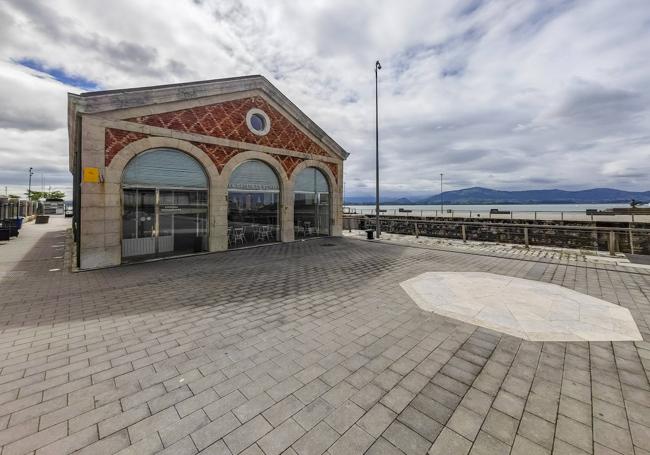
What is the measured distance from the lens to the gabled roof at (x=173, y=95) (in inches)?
358

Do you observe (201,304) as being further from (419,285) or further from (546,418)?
(546,418)

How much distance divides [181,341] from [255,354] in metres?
1.28

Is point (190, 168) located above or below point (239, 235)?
above

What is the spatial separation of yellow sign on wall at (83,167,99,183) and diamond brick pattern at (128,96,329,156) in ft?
7.19

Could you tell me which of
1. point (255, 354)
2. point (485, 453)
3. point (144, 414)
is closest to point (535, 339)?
point (485, 453)

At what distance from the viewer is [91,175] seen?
9.25 m

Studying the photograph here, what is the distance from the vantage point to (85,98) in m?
8.90

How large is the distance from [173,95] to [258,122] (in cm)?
408

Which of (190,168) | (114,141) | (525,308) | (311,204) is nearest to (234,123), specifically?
(190,168)

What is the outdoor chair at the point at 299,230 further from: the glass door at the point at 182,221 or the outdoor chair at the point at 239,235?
the glass door at the point at 182,221

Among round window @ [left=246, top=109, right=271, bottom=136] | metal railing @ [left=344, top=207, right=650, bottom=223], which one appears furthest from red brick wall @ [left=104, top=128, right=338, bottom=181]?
metal railing @ [left=344, top=207, right=650, bottom=223]

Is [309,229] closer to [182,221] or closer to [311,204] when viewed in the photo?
[311,204]

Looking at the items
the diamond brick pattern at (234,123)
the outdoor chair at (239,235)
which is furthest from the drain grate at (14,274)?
the outdoor chair at (239,235)

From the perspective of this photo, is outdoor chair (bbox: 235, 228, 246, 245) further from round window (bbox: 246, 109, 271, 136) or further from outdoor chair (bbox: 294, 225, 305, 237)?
round window (bbox: 246, 109, 271, 136)
